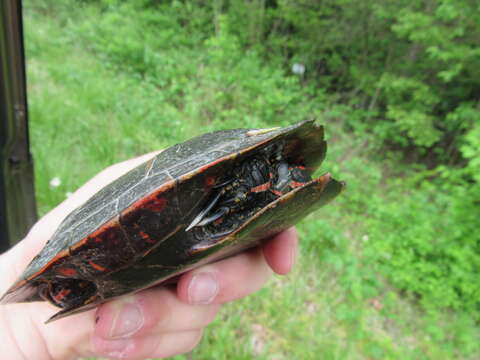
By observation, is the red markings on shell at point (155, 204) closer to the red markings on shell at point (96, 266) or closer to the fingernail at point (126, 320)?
the red markings on shell at point (96, 266)

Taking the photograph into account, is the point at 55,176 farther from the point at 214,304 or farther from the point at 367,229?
the point at 367,229

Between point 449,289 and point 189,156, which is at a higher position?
point 189,156

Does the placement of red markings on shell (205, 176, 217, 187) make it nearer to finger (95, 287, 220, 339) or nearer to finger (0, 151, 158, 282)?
finger (95, 287, 220, 339)

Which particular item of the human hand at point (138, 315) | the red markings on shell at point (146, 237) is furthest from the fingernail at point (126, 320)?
the red markings on shell at point (146, 237)

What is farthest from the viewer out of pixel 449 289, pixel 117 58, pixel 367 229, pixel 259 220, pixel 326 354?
pixel 117 58

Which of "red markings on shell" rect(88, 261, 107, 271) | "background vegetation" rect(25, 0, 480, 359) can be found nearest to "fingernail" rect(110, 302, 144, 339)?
"red markings on shell" rect(88, 261, 107, 271)

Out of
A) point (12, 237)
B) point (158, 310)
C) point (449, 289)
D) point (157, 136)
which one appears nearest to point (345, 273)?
point (449, 289)
